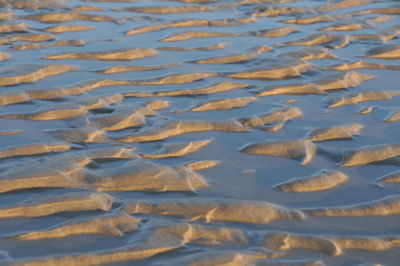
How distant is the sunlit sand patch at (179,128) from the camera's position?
11.0 ft

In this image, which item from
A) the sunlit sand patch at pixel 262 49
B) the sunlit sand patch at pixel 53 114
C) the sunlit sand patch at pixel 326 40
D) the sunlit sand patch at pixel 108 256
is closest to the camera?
the sunlit sand patch at pixel 108 256

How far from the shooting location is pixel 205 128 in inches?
140

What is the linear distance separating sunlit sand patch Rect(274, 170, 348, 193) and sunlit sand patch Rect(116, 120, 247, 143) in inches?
26.6

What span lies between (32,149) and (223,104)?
1233mm

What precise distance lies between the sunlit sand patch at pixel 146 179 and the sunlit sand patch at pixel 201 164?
0.07 metres

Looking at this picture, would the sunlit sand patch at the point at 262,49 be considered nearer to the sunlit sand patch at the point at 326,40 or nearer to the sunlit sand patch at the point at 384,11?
the sunlit sand patch at the point at 326,40

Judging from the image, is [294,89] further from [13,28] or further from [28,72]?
[13,28]

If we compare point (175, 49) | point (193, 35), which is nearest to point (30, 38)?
point (175, 49)

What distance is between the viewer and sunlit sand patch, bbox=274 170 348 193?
2.86m

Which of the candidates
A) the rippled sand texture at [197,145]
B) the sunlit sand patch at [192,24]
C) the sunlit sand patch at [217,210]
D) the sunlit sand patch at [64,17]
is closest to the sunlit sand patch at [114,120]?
the rippled sand texture at [197,145]

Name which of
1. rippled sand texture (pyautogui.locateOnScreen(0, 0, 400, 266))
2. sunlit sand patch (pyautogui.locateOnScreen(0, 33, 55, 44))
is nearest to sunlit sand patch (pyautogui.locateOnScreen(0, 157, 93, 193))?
rippled sand texture (pyautogui.locateOnScreen(0, 0, 400, 266))

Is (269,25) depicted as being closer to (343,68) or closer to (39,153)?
(343,68)

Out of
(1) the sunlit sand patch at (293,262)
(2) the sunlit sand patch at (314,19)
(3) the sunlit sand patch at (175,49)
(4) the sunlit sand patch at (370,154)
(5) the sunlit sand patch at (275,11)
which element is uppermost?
(5) the sunlit sand patch at (275,11)

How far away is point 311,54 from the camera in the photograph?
5.13 meters
